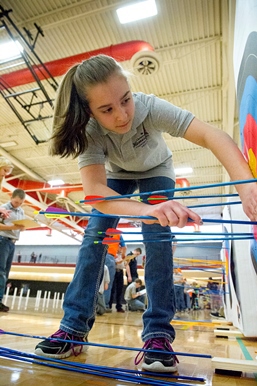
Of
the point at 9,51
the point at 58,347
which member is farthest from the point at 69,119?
the point at 9,51

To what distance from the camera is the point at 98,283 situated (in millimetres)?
895

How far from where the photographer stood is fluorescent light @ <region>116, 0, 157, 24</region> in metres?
2.97

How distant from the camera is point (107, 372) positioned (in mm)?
648

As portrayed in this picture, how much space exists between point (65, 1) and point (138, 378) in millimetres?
3662

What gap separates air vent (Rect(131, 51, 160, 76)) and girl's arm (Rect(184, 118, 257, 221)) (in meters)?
2.63

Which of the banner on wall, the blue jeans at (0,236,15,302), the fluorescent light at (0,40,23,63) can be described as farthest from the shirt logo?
the fluorescent light at (0,40,23,63)

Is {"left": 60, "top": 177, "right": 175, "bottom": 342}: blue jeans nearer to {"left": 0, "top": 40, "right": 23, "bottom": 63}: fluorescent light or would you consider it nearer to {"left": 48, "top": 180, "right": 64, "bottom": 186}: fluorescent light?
{"left": 0, "top": 40, "right": 23, "bottom": 63}: fluorescent light

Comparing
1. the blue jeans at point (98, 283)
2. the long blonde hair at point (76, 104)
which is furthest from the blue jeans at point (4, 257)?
the long blonde hair at point (76, 104)

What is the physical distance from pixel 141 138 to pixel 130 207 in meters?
0.28

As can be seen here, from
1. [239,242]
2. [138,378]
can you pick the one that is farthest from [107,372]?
[239,242]

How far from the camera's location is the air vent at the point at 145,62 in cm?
303

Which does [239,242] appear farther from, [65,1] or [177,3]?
[65,1]

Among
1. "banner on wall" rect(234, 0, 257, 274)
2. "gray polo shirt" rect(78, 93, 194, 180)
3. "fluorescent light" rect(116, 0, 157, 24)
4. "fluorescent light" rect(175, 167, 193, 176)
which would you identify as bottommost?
"gray polo shirt" rect(78, 93, 194, 180)

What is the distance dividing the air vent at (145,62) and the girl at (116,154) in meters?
2.46
